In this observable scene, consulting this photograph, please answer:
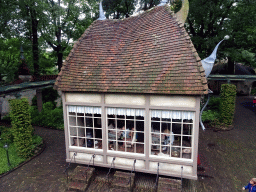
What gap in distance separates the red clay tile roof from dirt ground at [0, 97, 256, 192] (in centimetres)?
412

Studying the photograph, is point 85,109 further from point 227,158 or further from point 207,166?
point 227,158

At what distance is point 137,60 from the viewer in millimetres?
7656

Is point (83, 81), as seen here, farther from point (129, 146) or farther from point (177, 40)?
point (177, 40)

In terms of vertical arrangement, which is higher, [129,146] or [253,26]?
[253,26]

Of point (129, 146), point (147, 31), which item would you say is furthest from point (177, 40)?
point (129, 146)

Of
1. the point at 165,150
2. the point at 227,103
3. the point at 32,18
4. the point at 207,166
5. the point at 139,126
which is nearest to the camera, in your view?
the point at 165,150

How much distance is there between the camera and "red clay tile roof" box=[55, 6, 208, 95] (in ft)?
21.5

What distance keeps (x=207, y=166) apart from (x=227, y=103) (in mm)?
7101

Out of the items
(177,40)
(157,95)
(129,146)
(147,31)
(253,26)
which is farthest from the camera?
(253,26)

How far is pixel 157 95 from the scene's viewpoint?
679 centimetres

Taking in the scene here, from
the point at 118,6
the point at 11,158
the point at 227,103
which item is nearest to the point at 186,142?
the point at 227,103

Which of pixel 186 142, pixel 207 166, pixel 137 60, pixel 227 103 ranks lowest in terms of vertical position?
pixel 207 166

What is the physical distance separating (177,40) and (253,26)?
1548cm

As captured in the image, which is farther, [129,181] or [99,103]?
[99,103]
